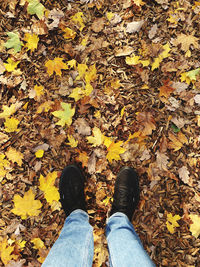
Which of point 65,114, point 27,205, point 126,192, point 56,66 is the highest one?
point 56,66

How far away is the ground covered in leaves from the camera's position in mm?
2062

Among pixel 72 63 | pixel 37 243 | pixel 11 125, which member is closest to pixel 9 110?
pixel 11 125

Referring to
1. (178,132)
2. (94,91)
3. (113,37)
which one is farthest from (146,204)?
(113,37)

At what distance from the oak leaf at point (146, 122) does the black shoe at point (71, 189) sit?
2.55 feet

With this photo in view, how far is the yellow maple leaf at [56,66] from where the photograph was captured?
2105 millimetres

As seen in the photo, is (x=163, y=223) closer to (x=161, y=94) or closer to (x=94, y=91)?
(x=161, y=94)

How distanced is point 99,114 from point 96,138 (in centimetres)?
24

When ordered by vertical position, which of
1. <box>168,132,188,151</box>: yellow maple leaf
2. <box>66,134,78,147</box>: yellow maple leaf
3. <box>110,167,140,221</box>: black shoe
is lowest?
<box>110,167,140,221</box>: black shoe

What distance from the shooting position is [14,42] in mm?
2111

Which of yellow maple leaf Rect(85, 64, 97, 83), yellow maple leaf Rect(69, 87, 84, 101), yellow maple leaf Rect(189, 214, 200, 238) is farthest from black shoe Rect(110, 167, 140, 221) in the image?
yellow maple leaf Rect(85, 64, 97, 83)

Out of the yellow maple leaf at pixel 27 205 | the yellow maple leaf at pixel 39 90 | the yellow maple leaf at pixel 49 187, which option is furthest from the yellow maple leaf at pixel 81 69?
A: the yellow maple leaf at pixel 27 205

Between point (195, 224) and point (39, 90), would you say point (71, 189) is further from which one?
point (195, 224)

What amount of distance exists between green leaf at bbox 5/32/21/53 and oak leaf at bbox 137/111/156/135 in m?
1.41

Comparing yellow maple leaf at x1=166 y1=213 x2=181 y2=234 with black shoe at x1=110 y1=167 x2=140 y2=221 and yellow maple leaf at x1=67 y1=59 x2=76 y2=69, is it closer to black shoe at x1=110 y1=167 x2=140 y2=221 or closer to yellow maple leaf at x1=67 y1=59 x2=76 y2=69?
black shoe at x1=110 y1=167 x2=140 y2=221
